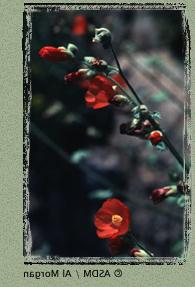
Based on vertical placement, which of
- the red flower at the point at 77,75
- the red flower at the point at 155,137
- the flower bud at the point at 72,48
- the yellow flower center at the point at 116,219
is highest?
the flower bud at the point at 72,48

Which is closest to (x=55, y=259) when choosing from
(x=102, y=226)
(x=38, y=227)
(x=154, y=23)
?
(x=102, y=226)

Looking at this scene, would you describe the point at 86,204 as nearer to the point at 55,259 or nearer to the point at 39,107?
the point at 39,107

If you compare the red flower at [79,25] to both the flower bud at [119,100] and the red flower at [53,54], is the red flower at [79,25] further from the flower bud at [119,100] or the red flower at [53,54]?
the flower bud at [119,100]

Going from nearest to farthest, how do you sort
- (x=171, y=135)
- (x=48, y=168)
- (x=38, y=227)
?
(x=38, y=227)
(x=48, y=168)
(x=171, y=135)

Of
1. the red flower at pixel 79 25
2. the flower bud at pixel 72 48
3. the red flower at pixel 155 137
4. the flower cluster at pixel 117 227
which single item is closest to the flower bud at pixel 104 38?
the flower bud at pixel 72 48

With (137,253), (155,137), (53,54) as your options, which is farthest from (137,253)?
(53,54)

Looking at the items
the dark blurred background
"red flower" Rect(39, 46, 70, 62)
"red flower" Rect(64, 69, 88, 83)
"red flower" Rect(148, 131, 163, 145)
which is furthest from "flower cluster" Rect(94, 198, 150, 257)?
the dark blurred background

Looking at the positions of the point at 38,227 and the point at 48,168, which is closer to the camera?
the point at 38,227

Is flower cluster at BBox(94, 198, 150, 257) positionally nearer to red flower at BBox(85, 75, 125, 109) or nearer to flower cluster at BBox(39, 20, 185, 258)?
flower cluster at BBox(39, 20, 185, 258)
